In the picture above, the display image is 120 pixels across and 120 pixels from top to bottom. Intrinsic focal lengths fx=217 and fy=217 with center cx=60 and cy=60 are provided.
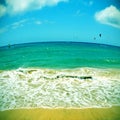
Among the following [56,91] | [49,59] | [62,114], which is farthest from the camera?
[49,59]

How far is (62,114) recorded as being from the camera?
10.0ft

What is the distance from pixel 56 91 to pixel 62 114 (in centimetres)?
90

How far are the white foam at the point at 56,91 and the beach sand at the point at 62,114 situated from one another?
150 millimetres

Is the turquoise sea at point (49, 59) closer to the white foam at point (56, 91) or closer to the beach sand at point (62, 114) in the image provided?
the white foam at point (56, 91)

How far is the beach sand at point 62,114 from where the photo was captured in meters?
2.98

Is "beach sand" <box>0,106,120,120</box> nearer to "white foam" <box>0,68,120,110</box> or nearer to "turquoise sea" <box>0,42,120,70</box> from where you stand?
"white foam" <box>0,68,120,110</box>

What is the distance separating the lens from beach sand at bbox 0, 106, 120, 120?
2.98m

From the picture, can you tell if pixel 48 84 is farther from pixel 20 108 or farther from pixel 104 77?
pixel 104 77

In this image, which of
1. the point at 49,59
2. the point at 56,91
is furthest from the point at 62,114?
the point at 49,59

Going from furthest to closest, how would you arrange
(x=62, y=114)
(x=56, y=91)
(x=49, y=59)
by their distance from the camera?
(x=49, y=59) → (x=56, y=91) → (x=62, y=114)

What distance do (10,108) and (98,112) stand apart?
132cm

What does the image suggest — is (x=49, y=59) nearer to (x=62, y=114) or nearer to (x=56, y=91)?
(x=56, y=91)

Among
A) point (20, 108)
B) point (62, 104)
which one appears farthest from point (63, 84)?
point (20, 108)

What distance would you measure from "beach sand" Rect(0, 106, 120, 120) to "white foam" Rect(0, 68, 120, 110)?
150mm
